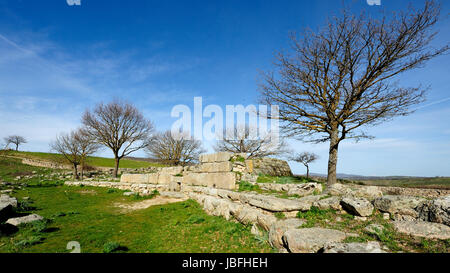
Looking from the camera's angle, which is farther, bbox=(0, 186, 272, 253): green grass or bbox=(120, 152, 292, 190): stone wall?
bbox=(120, 152, 292, 190): stone wall

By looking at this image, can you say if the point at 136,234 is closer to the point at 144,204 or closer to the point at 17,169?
the point at 144,204

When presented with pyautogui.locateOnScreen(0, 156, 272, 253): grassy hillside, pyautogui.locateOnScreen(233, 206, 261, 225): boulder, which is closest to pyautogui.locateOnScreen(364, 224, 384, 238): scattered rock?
pyautogui.locateOnScreen(0, 156, 272, 253): grassy hillside

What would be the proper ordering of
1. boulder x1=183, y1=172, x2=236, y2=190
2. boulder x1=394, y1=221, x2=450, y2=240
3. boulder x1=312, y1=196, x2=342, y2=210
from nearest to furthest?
boulder x1=394, y1=221, x2=450, y2=240
boulder x1=312, y1=196, x2=342, y2=210
boulder x1=183, y1=172, x2=236, y2=190

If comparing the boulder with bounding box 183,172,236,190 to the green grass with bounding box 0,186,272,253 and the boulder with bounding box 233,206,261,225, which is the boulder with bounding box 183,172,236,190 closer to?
the green grass with bounding box 0,186,272,253

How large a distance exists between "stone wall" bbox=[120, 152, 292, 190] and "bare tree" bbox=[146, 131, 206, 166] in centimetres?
1434

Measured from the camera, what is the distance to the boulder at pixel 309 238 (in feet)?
10.9

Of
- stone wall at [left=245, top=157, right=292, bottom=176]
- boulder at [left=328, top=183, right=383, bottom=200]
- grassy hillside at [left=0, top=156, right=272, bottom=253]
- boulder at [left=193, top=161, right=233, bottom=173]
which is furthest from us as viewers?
stone wall at [left=245, top=157, right=292, bottom=176]

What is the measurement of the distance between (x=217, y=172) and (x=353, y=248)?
8.18 metres

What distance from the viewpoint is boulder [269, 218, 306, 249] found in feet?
13.6

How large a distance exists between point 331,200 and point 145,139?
25137mm

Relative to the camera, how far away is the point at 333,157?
10.7 metres

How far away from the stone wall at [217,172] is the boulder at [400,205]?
6085 millimetres
